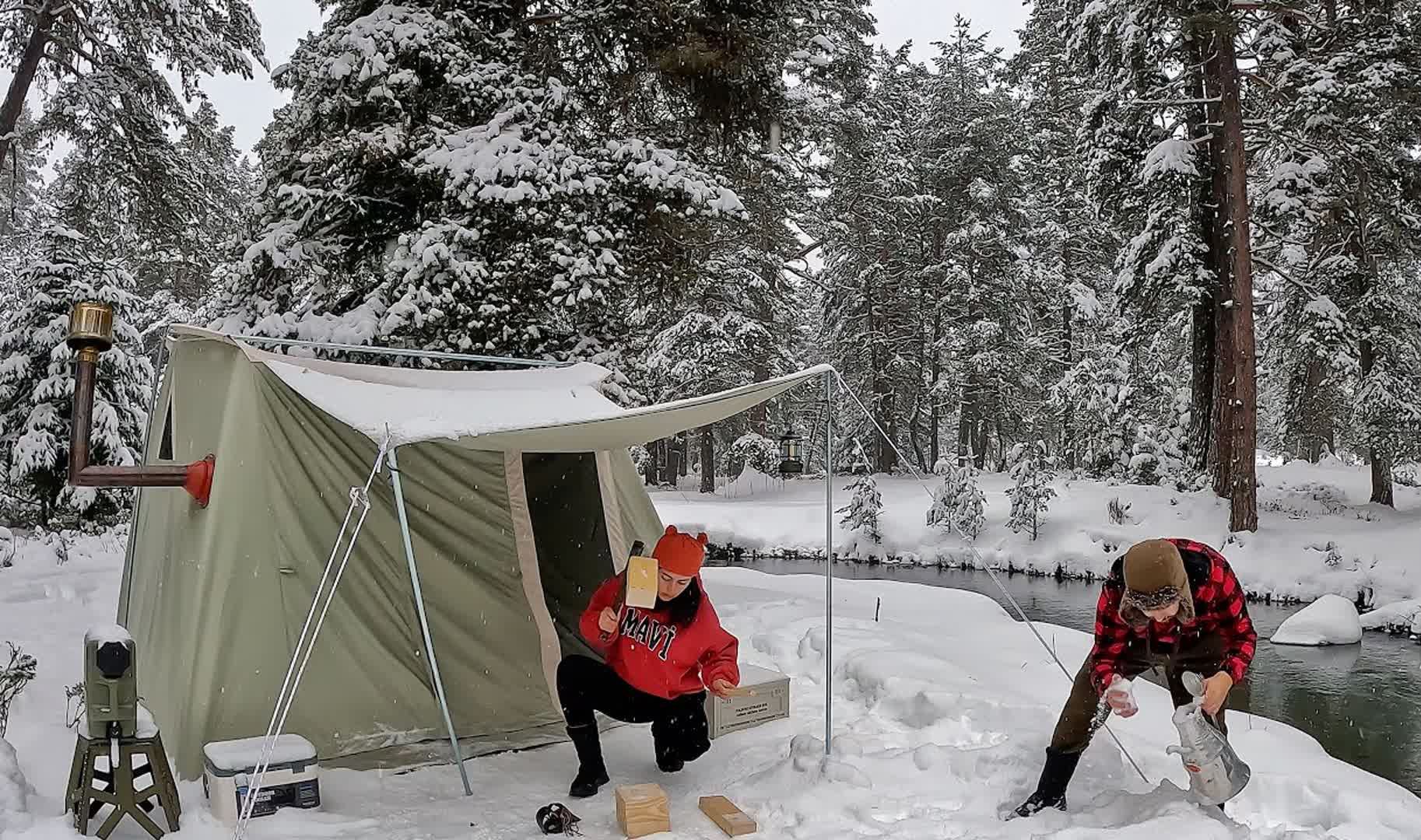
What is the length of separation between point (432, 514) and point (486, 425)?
0.97 m

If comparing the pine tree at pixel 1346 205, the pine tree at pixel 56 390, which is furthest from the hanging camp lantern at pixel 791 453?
the pine tree at pixel 1346 205

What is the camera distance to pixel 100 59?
8.05 m

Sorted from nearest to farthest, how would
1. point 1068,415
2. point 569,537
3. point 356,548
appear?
point 356,548 < point 569,537 < point 1068,415

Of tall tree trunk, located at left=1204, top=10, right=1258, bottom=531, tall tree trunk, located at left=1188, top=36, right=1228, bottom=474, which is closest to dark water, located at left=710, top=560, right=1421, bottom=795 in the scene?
tall tree trunk, located at left=1204, top=10, right=1258, bottom=531

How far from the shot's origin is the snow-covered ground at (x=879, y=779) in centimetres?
286

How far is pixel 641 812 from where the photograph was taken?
3.03 m

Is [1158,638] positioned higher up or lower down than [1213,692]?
higher up

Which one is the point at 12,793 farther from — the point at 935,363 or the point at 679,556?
the point at 935,363

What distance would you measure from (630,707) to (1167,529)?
902 centimetres

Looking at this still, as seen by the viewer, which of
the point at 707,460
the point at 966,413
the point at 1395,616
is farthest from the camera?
the point at 966,413

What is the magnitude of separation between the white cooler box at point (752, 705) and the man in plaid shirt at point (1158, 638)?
138 centimetres

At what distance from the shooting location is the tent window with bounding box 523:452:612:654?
4762 mm

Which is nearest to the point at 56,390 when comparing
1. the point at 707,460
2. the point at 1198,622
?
the point at 1198,622

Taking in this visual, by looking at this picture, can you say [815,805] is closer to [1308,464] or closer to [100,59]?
[100,59]
